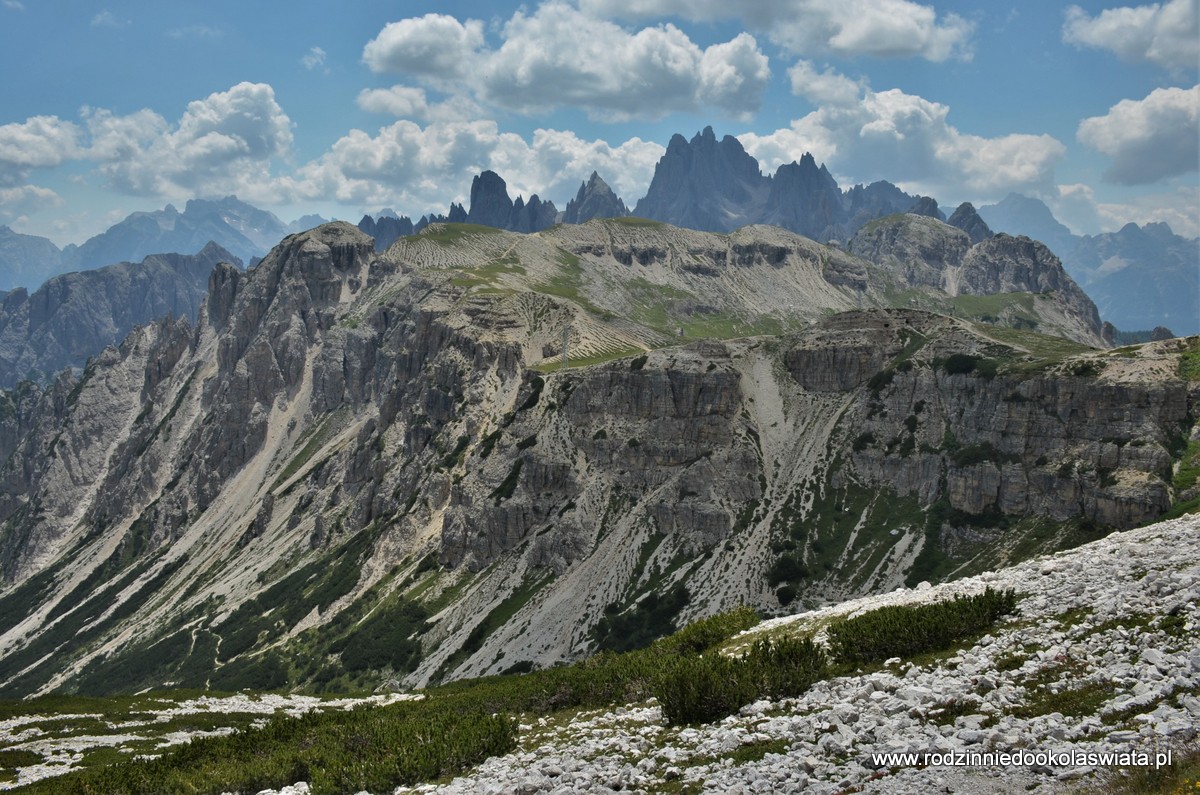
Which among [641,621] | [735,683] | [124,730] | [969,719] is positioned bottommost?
[641,621]

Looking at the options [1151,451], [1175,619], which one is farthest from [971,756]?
[1151,451]

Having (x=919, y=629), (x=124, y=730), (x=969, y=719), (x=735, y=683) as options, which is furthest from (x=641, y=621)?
(x=969, y=719)

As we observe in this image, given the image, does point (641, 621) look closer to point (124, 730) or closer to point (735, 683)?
point (124, 730)

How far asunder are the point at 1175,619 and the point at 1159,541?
15.9 metres

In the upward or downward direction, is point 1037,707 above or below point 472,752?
above

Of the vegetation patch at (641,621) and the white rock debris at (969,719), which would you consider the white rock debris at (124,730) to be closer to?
the white rock debris at (969,719)

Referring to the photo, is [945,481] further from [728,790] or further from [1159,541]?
[728,790]

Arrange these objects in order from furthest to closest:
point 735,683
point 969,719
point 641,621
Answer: point 641,621 < point 735,683 < point 969,719

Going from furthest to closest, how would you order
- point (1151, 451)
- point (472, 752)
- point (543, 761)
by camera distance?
A: point (1151, 451), point (472, 752), point (543, 761)

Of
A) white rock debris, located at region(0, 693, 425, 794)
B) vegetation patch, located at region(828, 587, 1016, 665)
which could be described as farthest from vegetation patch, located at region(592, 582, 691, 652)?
vegetation patch, located at region(828, 587, 1016, 665)

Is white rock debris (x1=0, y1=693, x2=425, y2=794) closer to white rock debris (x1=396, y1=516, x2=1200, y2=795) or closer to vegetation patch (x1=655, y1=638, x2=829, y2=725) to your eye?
vegetation patch (x1=655, y1=638, x2=829, y2=725)

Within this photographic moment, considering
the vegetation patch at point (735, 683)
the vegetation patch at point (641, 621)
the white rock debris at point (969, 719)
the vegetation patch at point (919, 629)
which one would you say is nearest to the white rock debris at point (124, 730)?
the vegetation patch at point (735, 683)

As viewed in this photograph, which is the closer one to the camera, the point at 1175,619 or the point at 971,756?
the point at 971,756

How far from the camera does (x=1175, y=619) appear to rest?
3008 centimetres
